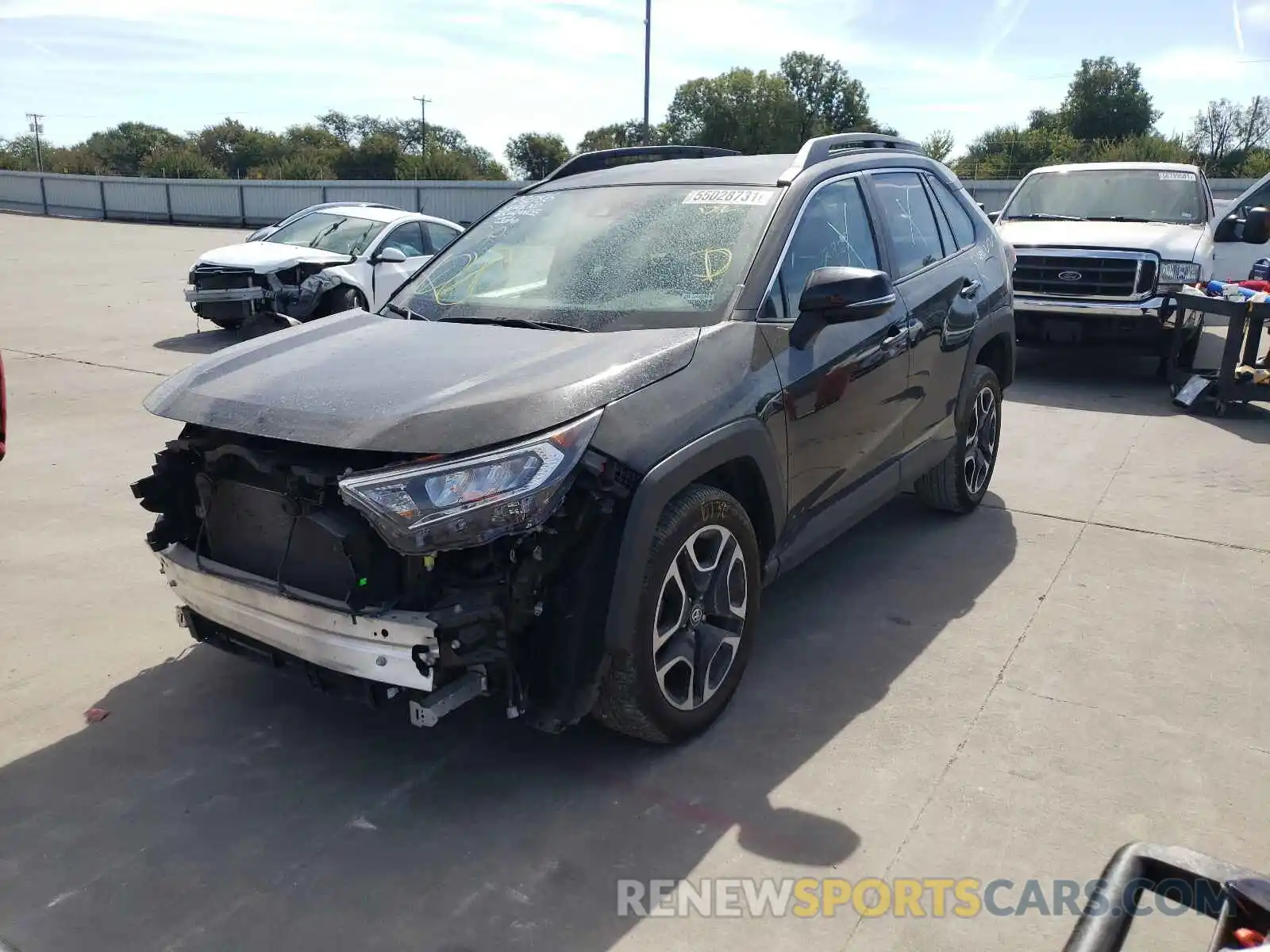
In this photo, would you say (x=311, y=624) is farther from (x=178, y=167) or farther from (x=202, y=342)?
(x=178, y=167)

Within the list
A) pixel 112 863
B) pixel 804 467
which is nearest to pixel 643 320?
pixel 804 467

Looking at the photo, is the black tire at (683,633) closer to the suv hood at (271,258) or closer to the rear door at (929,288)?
the rear door at (929,288)

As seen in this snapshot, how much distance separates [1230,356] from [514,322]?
6.66 metres

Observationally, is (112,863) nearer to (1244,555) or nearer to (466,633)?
(466,633)

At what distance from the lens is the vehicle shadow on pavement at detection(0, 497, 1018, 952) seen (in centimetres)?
268

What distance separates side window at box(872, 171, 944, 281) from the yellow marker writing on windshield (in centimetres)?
108

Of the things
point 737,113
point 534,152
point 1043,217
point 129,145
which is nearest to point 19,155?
point 129,145

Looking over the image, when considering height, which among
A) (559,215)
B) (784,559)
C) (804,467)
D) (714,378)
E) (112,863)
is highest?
(559,215)

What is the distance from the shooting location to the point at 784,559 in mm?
3861

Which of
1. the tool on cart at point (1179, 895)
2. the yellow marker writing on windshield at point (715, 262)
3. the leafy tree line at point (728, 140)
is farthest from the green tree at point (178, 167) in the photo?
the tool on cart at point (1179, 895)

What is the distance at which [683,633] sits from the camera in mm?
3346

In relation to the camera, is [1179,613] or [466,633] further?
[1179,613]

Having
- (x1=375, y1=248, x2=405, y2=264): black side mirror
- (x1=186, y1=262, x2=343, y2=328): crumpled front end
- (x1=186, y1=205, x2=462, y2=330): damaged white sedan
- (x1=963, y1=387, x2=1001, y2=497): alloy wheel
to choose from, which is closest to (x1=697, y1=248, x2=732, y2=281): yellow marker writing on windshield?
(x1=963, y1=387, x2=1001, y2=497): alloy wheel

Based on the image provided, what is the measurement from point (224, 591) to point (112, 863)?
0.81 metres
